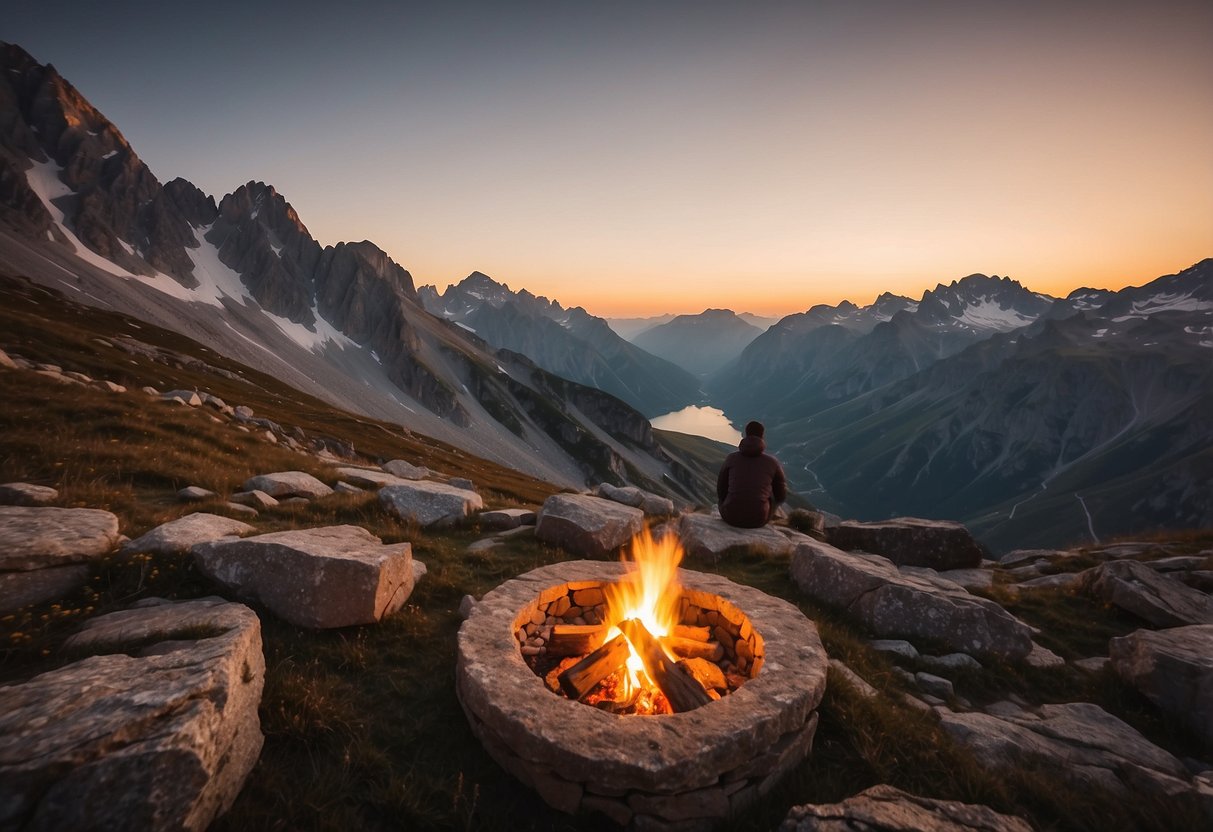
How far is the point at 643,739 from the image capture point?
18.1 feet

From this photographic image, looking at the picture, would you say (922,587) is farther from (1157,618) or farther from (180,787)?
(180,787)

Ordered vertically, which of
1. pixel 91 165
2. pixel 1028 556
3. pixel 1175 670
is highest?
pixel 91 165

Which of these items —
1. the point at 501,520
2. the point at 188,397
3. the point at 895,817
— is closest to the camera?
the point at 895,817

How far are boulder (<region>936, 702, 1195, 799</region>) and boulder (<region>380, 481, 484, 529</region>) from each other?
11.3 m

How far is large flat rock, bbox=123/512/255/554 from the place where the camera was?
311 inches

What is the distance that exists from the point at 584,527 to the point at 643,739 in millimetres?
7129

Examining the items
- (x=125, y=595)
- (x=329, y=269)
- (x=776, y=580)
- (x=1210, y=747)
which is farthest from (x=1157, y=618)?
(x=329, y=269)

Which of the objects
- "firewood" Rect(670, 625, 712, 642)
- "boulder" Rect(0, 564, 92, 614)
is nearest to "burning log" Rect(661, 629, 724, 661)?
"firewood" Rect(670, 625, 712, 642)

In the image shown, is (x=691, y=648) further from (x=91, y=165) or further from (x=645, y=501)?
(x=91, y=165)

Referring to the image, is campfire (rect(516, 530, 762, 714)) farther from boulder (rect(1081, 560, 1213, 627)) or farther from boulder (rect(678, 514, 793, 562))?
boulder (rect(1081, 560, 1213, 627))

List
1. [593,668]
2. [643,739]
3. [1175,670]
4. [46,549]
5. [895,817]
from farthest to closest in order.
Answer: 1. [1175,670]
2. [593,668]
3. [46,549]
4. [643,739]
5. [895,817]

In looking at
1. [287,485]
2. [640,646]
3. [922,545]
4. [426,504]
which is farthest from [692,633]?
[287,485]

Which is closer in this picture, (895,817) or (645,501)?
(895,817)

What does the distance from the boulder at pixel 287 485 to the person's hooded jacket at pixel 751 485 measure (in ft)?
37.4
